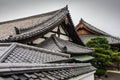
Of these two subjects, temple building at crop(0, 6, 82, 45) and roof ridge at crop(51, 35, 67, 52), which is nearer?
temple building at crop(0, 6, 82, 45)

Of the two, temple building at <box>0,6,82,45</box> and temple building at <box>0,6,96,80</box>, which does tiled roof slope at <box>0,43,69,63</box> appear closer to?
temple building at <box>0,6,96,80</box>

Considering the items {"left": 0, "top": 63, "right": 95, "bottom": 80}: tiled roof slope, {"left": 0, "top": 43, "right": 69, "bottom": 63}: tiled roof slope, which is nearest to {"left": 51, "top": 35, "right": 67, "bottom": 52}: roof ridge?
{"left": 0, "top": 43, "right": 69, "bottom": 63}: tiled roof slope

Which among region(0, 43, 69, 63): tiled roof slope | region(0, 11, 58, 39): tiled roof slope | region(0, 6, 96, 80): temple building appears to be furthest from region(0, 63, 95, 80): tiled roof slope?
region(0, 11, 58, 39): tiled roof slope

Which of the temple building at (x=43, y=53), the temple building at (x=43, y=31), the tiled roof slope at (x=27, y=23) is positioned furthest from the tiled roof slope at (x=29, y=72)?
the tiled roof slope at (x=27, y=23)

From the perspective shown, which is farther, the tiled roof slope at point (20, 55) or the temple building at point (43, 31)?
the temple building at point (43, 31)

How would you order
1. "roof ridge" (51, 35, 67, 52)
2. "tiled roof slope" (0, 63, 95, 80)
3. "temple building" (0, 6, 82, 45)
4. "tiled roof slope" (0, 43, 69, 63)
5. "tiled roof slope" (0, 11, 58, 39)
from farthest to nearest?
"tiled roof slope" (0, 11, 58, 39) < "roof ridge" (51, 35, 67, 52) < "temple building" (0, 6, 82, 45) < "tiled roof slope" (0, 43, 69, 63) < "tiled roof slope" (0, 63, 95, 80)

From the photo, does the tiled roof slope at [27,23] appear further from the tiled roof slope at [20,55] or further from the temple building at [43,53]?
the tiled roof slope at [20,55]

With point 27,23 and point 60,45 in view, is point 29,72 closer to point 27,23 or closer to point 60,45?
point 60,45

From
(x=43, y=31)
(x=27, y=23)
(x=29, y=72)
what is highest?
(x=27, y=23)

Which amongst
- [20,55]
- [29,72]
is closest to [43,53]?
[20,55]

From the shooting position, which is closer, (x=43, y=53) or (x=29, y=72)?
(x=29, y=72)

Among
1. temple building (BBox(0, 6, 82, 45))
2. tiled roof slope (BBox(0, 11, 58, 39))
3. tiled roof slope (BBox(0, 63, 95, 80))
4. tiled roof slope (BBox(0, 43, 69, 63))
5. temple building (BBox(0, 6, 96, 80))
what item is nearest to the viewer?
tiled roof slope (BBox(0, 63, 95, 80))

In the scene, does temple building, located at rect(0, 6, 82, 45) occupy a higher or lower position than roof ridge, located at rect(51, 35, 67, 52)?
higher

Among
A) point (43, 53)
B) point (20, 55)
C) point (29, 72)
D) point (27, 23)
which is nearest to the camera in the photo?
point (29, 72)
